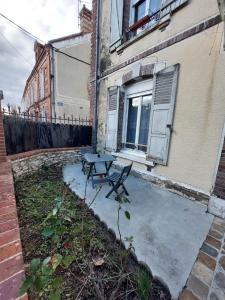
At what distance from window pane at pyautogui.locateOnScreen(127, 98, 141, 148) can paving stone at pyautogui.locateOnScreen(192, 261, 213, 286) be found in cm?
330

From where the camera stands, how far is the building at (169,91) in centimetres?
260

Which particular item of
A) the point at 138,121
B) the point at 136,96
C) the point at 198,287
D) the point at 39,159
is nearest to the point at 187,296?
the point at 198,287

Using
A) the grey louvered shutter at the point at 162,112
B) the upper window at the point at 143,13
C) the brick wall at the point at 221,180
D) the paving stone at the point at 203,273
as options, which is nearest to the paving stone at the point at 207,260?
the paving stone at the point at 203,273

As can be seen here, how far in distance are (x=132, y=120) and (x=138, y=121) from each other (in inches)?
12.6

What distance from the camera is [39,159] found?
4.57 meters

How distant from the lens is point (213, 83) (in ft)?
8.54

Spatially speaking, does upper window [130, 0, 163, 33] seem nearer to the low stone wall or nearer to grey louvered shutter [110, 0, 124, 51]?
grey louvered shutter [110, 0, 124, 51]

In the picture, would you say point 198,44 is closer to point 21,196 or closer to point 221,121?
point 221,121

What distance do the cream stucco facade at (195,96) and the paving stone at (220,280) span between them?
1.50 m

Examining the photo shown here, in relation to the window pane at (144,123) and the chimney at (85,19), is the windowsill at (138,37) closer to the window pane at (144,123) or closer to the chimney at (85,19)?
the window pane at (144,123)

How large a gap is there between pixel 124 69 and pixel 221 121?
2929mm

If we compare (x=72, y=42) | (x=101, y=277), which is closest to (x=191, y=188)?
(x=101, y=277)

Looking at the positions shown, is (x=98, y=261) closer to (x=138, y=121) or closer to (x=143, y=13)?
(x=138, y=121)

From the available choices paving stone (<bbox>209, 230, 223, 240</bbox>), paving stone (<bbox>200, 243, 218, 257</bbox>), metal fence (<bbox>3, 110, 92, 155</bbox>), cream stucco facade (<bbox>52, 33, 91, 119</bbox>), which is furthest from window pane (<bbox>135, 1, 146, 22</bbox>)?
cream stucco facade (<bbox>52, 33, 91, 119</bbox>)
